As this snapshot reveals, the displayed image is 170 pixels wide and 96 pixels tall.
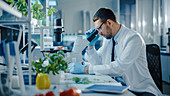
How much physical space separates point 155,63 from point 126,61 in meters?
0.37

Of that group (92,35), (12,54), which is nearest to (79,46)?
(92,35)

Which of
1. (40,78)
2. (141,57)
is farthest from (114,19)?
(40,78)

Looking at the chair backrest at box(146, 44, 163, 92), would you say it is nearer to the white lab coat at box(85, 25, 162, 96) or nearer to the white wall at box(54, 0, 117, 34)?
the white lab coat at box(85, 25, 162, 96)

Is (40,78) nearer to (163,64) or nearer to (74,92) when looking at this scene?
(74,92)

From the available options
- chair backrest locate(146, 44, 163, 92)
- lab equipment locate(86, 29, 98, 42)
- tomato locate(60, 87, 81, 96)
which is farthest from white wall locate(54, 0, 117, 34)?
tomato locate(60, 87, 81, 96)

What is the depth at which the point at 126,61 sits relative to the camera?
1.84m

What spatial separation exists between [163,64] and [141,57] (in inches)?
114

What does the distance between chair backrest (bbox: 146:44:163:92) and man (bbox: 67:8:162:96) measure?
0.13m

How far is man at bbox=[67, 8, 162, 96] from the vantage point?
1838 millimetres

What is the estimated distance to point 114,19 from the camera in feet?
7.02

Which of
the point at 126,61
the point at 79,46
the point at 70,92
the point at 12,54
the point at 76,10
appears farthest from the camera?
the point at 76,10

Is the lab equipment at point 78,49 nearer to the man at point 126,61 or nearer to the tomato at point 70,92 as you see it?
the man at point 126,61

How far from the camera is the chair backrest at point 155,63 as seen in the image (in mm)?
1944

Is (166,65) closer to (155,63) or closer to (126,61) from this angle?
(155,63)
